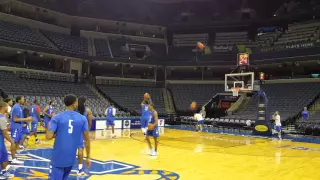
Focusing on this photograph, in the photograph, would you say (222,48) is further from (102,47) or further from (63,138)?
(63,138)

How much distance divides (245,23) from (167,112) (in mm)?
14565

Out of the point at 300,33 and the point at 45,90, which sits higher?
the point at 300,33

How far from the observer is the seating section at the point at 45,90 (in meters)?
23.9

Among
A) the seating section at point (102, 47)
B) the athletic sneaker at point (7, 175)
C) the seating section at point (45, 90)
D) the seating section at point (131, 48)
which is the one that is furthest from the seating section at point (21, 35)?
the athletic sneaker at point (7, 175)

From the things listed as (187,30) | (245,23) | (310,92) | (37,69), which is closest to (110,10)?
(187,30)

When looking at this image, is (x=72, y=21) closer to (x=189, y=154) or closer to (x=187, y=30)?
(x=187, y=30)

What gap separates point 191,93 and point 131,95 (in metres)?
6.81

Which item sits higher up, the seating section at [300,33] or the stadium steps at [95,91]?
the seating section at [300,33]

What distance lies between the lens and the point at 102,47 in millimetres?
35562

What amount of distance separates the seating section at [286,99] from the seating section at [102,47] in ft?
50.0

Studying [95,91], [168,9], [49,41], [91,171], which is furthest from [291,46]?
[91,171]

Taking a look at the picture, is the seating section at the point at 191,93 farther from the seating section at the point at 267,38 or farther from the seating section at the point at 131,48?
the seating section at the point at 267,38

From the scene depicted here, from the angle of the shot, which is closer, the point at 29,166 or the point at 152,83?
the point at 29,166

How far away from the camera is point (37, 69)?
2922cm
